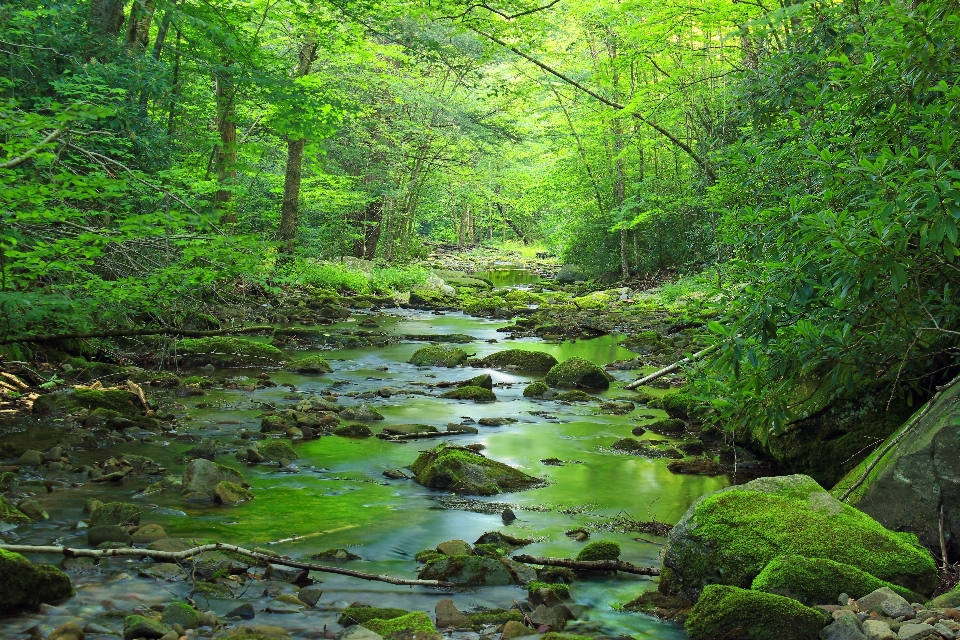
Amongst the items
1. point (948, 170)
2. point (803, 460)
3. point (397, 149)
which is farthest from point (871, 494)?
point (397, 149)

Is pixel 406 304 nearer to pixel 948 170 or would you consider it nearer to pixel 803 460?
pixel 803 460

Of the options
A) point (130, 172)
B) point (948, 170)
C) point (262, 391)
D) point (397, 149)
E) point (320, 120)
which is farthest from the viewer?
point (397, 149)

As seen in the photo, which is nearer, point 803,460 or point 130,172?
point 130,172

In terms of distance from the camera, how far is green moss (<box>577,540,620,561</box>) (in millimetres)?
4809

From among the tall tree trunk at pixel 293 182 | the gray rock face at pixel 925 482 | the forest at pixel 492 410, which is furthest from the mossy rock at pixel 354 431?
the tall tree trunk at pixel 293 182

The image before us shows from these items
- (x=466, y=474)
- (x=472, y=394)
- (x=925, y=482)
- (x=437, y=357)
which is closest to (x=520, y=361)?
(x=437, y=357)

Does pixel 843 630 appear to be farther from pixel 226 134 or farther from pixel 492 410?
pixel 226 134

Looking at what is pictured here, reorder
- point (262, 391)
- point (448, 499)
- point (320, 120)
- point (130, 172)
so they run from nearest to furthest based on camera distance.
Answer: point (130, 172), point (448, 499), point (262, 391), point (320, 120)

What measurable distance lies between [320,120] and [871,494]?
431 inches

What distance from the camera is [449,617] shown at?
153 inches

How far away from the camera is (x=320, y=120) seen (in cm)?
1306

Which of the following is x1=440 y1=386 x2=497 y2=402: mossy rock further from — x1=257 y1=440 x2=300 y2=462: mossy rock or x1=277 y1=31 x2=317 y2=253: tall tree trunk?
x1=277 y1=31 x2=317 y2=253: tall tree trunk

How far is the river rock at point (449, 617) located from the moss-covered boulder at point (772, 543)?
4.35 feet

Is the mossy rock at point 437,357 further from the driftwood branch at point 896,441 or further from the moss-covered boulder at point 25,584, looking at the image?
the moss-covered boulder at point 25,584
